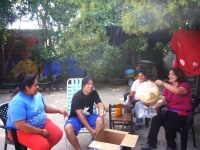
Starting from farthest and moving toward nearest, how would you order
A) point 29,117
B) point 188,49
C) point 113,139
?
1. point 188,49
2. point 113,139
3. point 29,117

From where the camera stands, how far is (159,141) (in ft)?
11.0

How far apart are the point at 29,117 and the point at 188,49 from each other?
310cm

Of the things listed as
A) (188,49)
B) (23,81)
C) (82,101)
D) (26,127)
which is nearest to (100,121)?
(82,101)

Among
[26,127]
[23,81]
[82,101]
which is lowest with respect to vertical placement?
[26,127]

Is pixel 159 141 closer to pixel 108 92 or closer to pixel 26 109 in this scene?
pixel 26 109

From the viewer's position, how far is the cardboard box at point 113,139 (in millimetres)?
2070

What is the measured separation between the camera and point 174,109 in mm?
2975

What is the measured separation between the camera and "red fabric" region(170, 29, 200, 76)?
3.78 m

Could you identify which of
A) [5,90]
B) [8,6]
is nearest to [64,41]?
[8,6]

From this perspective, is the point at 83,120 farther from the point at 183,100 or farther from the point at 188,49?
the point at 188,49

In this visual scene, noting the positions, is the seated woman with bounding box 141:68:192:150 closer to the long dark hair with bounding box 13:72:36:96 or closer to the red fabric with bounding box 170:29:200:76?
the red fabric with bounding box 170:29:200:76

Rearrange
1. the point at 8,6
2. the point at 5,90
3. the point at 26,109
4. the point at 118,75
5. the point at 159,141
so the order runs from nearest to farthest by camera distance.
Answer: the point at 26,109 → the point at 159,141 → the point at 8,6 → the point at 5,90 → the point at 118,75

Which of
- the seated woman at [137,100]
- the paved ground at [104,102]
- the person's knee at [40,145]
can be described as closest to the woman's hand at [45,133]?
the person's knee at [40,145]

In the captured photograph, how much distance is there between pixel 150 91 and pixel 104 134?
0.88 meters
